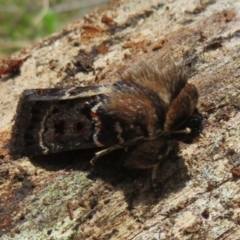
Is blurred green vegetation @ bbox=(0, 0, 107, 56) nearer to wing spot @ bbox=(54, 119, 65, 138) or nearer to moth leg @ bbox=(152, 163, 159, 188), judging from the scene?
wing spot @ bbox=(54, 119, 65, 138)

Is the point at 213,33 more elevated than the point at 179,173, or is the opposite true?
the point at 213,33

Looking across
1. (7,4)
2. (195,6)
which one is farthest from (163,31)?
(7,4)

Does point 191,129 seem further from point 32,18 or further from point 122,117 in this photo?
point 32,18

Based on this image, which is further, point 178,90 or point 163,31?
point 163,31

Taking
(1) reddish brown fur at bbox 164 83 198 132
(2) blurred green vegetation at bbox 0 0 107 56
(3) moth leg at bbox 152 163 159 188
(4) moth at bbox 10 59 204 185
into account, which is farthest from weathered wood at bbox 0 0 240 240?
(2) blurred green vegetation at bbox 0 0 107 56

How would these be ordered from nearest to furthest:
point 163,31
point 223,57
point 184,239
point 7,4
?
point 184,239 → point 223,57 → point 163,31 → point 7,4

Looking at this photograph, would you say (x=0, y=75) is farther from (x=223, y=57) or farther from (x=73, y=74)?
(x=223, y=57)

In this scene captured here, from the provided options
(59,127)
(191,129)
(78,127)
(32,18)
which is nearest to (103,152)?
(78,127)

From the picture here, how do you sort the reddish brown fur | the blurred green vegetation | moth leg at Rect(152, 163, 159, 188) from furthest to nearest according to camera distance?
the blurred green vegetation < moth leg at Rect(152, 163, 159, 188) < the reddish brown fur
